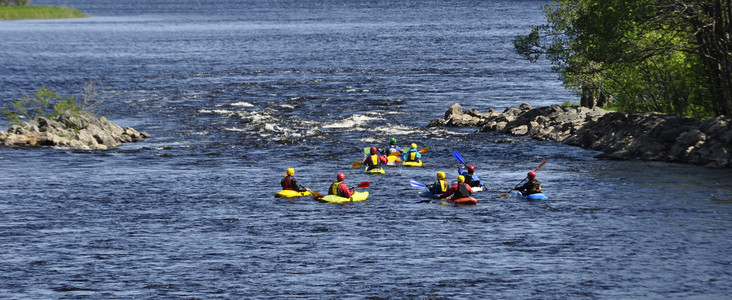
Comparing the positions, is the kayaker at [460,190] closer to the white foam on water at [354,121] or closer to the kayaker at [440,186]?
the kayaker at [440,186]

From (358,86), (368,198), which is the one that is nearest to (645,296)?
(368,198)

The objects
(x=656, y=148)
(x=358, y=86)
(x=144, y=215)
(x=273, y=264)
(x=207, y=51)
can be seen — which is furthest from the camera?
(x=207, y=51)

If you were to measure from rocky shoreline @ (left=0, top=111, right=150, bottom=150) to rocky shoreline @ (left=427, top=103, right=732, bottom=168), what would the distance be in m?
26.5

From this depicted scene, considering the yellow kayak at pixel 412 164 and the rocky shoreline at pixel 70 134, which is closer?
the yellow kayak at pixel 412 164

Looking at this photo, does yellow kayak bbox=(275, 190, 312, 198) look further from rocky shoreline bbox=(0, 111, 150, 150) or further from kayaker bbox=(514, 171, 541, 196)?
rocky shoreline bbox=(0, 111, 150, 150)

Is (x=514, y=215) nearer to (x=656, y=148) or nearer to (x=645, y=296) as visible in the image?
(x=645, y=296)

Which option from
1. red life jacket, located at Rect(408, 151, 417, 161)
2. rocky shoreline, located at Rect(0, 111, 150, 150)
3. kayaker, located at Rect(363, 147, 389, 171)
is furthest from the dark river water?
rocky shoreline, located at Rect(0, 111, 150, 150)

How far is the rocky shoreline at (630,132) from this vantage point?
158 feet

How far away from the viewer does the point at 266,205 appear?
135 feet

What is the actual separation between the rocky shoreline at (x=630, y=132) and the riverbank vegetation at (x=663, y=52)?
110 inches

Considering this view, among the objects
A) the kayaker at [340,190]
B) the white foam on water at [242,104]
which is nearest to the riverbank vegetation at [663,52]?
the kayaker at [340,190]

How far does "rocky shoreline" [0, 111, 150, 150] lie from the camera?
5850 centimetres

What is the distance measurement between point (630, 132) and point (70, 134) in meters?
37.2

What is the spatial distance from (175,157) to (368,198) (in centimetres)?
1741
